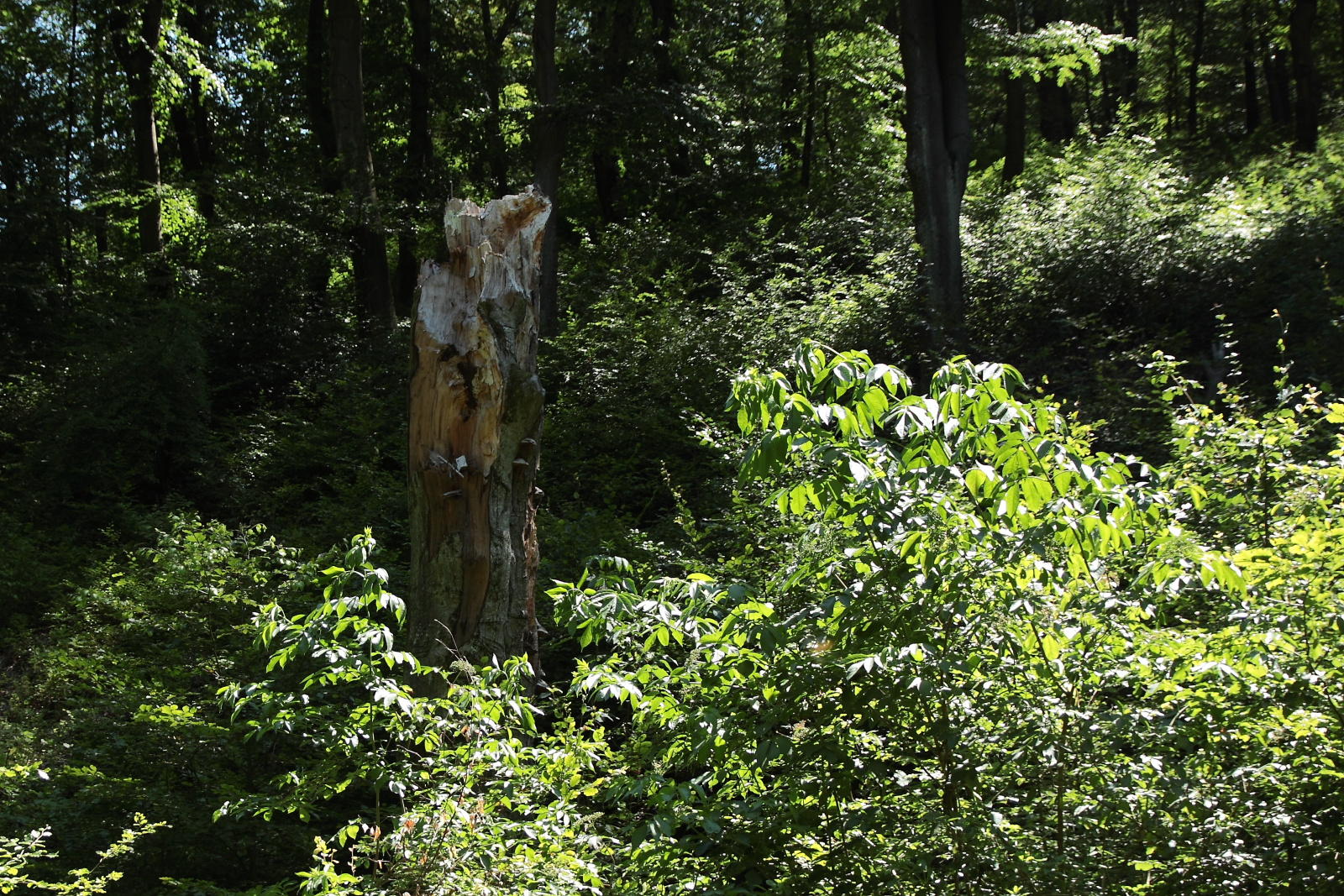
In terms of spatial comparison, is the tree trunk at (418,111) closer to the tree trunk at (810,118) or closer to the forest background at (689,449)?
the forest background at (689,449)

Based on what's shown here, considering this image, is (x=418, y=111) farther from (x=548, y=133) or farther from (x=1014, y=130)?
(x=1014, y=130)

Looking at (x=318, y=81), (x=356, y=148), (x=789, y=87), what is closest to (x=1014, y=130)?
(x=789, y=87)

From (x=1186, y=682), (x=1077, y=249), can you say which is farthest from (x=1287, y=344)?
(x=1186, y=682)

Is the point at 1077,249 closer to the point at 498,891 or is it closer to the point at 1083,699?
the point at 1083,699

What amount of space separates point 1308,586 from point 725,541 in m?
4.14

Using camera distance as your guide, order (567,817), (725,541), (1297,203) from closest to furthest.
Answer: (567,817)
(725,541)
(1297,203)

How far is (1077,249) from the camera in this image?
10742mm

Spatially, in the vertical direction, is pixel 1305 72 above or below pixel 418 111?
below

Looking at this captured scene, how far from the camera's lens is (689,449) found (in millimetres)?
9547

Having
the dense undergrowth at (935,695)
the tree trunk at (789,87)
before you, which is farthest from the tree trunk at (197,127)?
the dense undergrowth at (935,695)

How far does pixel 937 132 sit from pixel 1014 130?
28.5ft

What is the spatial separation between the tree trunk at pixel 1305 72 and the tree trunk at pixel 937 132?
10151mm

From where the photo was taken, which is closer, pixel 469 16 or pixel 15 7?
pixel 15 7

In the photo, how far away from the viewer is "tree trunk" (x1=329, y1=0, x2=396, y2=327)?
13328mm
